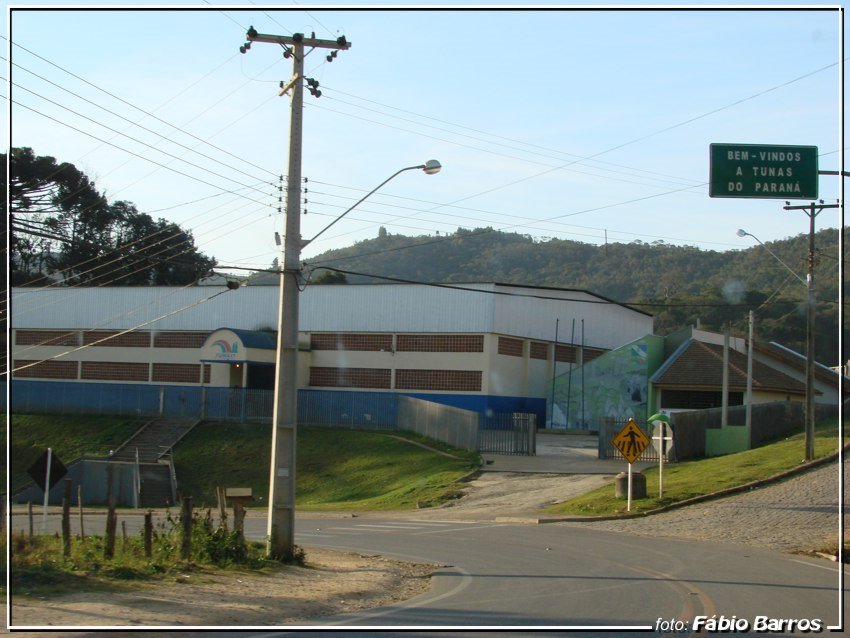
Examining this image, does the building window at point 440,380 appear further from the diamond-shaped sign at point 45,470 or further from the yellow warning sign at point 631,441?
the diamond-shaped sign at point 45,470

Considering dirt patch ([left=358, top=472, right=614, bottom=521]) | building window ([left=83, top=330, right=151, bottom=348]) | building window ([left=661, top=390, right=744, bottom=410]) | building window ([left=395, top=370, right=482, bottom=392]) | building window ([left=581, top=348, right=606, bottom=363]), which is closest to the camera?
dirt patch ([left=358, top=472, right=614, bottom=521])

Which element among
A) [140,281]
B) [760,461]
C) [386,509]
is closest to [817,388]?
[760,461]

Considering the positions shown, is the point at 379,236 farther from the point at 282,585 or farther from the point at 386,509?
the point at 282,585

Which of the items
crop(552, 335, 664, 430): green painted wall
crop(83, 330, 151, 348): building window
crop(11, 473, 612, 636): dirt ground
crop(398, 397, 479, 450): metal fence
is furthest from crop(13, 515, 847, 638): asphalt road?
crop(83, 330, 151, 348): building window

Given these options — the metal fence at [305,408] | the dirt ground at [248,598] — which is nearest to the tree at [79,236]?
the metal fence at [305,408]

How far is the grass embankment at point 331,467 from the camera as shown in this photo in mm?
35938

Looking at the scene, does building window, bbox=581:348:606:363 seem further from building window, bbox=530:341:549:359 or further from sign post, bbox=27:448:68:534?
sign post, bbox=27:448:68:534

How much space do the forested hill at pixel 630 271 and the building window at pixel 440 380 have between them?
18.1m

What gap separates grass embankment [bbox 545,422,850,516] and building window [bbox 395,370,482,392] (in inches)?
686

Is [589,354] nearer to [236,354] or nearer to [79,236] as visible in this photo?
[236,354]

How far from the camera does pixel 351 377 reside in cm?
5438

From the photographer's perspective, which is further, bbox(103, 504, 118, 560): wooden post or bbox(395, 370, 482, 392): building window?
bbox(395, 370, 482, 392): building window

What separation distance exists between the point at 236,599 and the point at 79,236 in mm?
45043

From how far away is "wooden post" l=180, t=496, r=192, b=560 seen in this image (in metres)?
14.8
